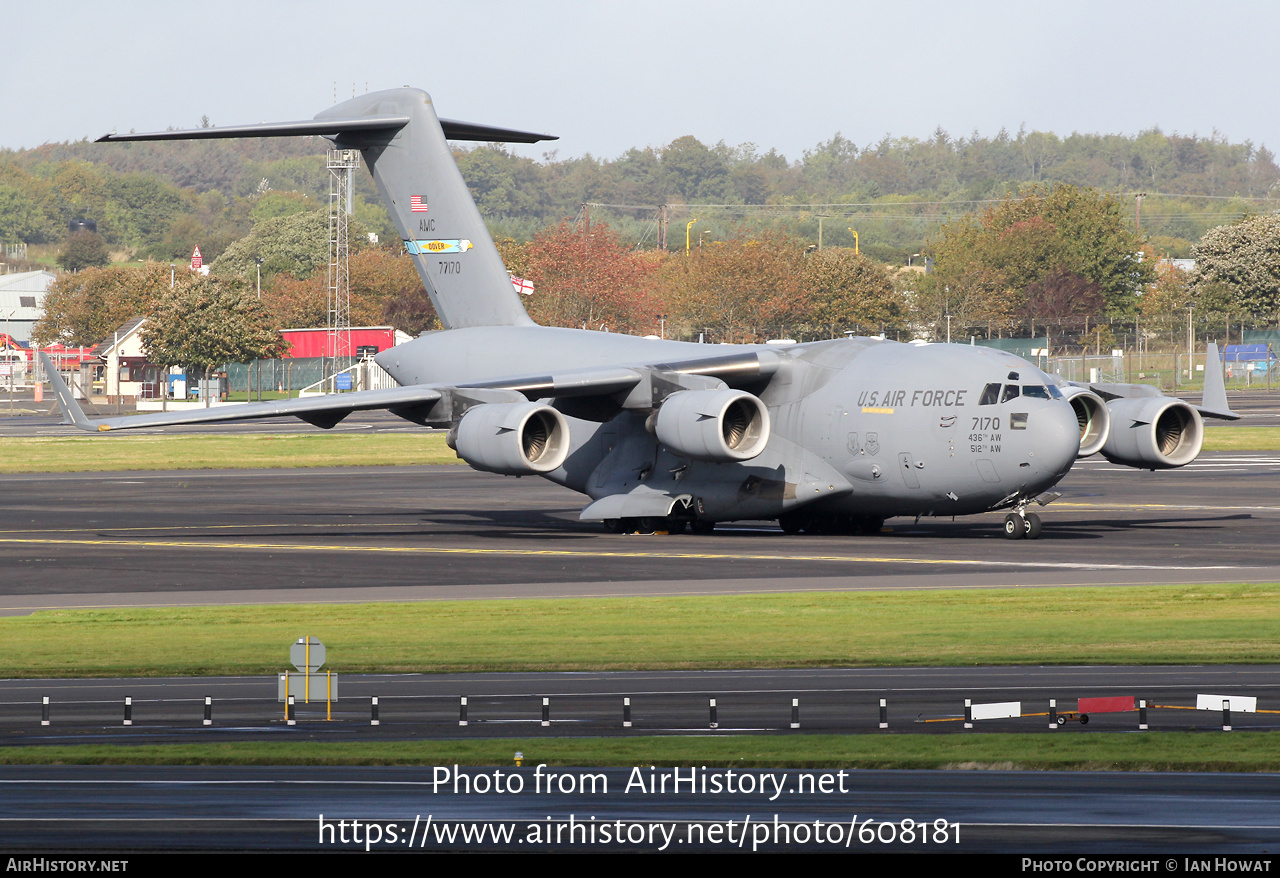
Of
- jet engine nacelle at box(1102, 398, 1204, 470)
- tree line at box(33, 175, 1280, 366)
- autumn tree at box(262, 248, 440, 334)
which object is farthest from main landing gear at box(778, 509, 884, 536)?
autumn tree at box(262, 248, 440, 334)

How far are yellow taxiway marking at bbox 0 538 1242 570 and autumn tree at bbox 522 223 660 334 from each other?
84.5 metres

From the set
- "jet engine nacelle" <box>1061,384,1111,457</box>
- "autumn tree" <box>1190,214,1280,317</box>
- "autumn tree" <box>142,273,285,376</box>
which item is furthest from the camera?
"autumn tree" <box>1190,214,1280,317</box>

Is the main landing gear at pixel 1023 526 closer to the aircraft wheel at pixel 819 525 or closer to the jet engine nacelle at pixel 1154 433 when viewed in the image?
the jet engine nacelle at pixel 1154 433

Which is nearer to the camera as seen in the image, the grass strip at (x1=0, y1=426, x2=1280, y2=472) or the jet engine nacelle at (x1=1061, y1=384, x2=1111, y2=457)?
the jet engine nacelle at (x1=1061, y1=384, x2=1111, y2=457)

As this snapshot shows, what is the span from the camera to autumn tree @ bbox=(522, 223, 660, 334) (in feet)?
388

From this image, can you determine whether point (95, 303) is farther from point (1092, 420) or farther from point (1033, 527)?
point (1033, 527)

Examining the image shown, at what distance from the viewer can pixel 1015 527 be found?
102ft

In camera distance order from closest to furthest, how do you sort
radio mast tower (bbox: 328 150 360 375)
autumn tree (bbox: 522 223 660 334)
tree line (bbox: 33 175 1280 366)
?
radio mast tower (bbox: 328 150 360 375), tree line (bbox: 33 175 1280 366), autumn tree (bbox: 522 223 660 334)

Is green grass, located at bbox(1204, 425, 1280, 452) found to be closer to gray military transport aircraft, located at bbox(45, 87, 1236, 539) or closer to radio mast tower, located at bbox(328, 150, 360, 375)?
gray military transport aircraft, located at bbox(45, 87, 1236, 539)

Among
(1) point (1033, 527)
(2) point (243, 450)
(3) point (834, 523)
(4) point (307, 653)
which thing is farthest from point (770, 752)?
(2) point (243, 450)

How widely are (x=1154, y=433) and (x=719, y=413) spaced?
8827mm

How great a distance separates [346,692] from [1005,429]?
1705 centimetres

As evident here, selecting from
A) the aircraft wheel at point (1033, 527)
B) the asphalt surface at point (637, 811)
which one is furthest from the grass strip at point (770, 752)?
the aircraft wheel at point (1033, 527)

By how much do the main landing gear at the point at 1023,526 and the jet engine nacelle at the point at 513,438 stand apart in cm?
854
